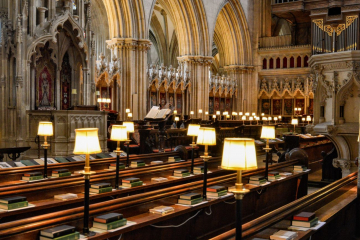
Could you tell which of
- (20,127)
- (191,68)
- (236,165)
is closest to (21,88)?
(20,127)

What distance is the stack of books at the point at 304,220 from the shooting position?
3.92 m

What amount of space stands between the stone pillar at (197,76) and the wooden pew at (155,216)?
56.0ft

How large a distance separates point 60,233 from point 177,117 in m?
13.6

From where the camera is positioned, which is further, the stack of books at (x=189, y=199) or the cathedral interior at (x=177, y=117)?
the stack of books at (x=189, y=199)

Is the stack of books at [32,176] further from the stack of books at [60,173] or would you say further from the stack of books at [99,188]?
the stack of books at [99,188]

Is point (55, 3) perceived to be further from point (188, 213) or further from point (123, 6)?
point (188, 213)

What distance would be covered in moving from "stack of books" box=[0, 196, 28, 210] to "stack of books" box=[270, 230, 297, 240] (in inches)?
108

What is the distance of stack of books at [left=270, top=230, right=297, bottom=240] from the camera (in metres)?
3.54

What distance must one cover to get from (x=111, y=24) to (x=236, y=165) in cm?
1681

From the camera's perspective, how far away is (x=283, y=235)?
11.9 feet

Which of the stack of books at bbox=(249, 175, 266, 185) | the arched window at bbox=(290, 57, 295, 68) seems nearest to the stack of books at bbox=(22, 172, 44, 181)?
the stack of books at bbox=(249, 175, 266, 185)

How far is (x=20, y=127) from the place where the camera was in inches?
447

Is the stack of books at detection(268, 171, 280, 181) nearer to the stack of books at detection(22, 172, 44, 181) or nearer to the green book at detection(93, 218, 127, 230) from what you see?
the green book at detection(93, 218, 127, 230)

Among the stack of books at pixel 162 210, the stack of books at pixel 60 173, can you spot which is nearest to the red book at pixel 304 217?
the stack of books at pixel 162 210
